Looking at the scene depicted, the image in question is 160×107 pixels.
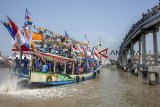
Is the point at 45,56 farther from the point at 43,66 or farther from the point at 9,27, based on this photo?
the point at 9,27

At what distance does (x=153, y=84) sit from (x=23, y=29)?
1668 cm

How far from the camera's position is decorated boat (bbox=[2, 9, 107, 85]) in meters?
20.8

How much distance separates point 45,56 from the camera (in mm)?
22922

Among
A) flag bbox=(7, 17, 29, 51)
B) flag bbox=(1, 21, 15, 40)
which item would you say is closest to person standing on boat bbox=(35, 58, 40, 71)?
flag bbox=(7, 17, 29, 51)

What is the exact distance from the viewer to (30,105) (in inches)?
606

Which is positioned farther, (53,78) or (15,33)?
(53,78)

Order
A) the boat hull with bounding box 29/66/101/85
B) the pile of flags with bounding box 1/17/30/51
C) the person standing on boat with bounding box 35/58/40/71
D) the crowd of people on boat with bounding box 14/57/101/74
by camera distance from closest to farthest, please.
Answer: the pile of flags with bounding box 1/17/30/51, the boat hull with bounding box 29/66/101/85, the crowd of people on boat with bounding box 14/57/101/74, the person standing on boat with bounding box 35/58/40/71

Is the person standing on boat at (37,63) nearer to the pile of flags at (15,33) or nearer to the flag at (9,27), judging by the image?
the pile of flags at (15,33)

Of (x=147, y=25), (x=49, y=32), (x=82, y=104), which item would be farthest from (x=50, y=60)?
(x=147, y=25)

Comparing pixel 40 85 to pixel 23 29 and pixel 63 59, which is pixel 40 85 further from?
pixel 23 29

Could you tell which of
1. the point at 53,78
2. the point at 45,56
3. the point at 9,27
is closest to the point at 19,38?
the point at 9,27

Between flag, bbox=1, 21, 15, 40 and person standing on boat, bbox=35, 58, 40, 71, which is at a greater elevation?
flag, bbox=1, 21, 15, 40

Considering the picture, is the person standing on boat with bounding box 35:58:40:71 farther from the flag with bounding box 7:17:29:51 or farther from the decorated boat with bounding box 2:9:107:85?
the flag with bounding box 7:17:29:51

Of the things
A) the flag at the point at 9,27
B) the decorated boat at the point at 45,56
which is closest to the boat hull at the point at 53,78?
the decorated boat at the point at 45,56
